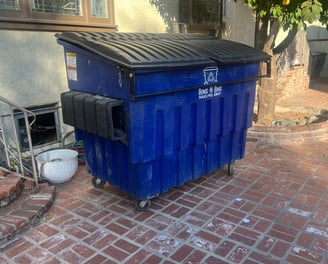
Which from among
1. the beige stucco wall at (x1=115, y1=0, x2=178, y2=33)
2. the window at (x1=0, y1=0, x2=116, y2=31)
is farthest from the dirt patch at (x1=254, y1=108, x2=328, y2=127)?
the window at (x1=0, y1=0, x2=116, y2=31)

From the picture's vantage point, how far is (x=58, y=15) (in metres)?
4.19

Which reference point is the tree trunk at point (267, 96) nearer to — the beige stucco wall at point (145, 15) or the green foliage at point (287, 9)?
the green foliage at point (287, 9)

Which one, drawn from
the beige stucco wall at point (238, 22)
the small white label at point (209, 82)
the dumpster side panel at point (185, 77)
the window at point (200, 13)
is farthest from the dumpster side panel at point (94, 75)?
the beige stucco wall at point (238, 22)

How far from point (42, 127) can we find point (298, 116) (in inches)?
196

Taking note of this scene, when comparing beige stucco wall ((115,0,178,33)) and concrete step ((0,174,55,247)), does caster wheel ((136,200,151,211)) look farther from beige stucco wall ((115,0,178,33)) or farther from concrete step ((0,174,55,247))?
beige stucco wall ((115,0,178,33))

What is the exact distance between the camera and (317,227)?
2.92 meters

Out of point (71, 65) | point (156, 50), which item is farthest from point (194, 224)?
point (71, 65)

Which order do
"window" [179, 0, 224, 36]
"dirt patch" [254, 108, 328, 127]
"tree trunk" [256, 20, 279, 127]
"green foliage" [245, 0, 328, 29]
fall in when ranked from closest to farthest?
"green foliage" [245, 0, 328, 29] < "tree trunk" [256, 20, 279, 127] < "dirt patch" [254, 108, 328, 127] < "window" [179, 0, 224, 36]

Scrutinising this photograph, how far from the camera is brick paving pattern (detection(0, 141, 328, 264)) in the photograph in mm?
2553

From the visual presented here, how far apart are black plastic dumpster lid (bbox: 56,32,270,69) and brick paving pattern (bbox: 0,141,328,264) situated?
145 centimetres

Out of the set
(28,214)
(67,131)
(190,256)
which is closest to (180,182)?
(190,256)

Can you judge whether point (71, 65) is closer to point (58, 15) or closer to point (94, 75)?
point (94, 75)

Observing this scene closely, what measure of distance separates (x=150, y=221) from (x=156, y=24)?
387 centimetres

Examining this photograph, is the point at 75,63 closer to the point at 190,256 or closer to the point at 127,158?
the point at 127,158
